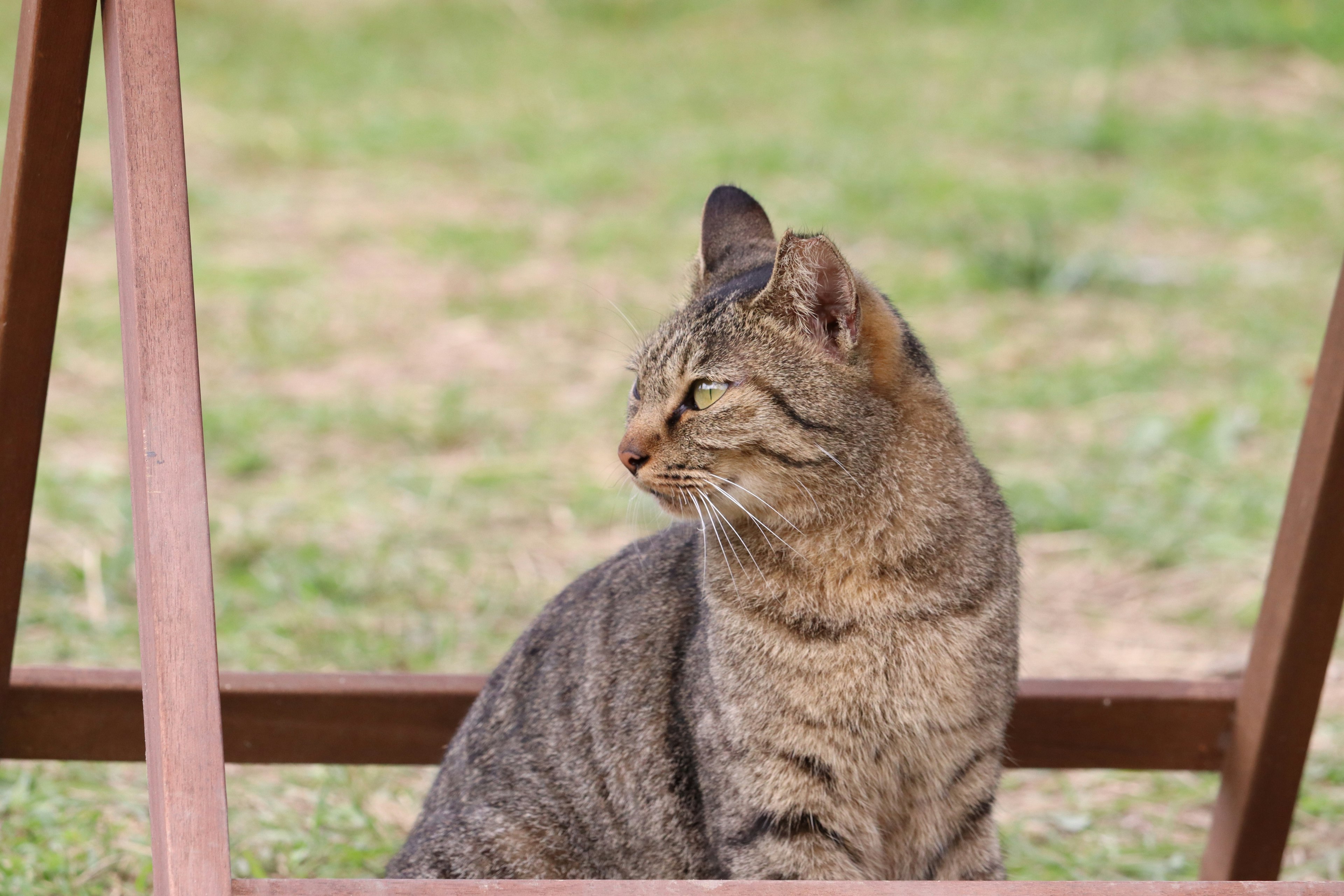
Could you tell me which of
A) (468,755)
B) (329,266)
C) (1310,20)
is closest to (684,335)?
(468,755)

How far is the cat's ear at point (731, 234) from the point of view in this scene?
267 cm

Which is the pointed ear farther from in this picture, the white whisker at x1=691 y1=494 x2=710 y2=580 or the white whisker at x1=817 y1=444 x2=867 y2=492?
the white whisker at x1=691 y1=494 x2=710 y2=580

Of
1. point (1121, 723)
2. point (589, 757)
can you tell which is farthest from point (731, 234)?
point (1121, 723)

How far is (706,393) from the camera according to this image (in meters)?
2.36

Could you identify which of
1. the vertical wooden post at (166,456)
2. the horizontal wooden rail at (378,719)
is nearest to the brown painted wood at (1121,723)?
the horizontal wooden rail at (378,719)

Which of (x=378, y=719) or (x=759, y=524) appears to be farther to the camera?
(x=378, y=719)

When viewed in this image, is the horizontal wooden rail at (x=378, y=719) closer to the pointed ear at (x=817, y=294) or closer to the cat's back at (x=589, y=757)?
the cat's back at (x=589, y=757)

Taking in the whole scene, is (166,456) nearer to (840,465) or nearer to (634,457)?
(634,457)

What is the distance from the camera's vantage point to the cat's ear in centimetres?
267

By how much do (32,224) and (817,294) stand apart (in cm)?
132

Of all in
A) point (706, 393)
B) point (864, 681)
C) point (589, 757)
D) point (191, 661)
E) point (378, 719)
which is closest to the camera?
point (191, 661)

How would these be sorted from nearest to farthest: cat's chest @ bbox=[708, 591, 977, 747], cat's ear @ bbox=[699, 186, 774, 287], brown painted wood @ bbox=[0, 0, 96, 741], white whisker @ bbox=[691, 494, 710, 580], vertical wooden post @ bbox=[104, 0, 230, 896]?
vertical wooden post @ bbox=[104, 0, 230, 896]
brown painted wood @ bbox=[0, 0, 96, 741]
cat's chest @ bbox=[708, 591, 977, 747]
white whisker @ bbox=[691, 494, 710, 580]
cat's ear @ bbox=[699, 186, 774, 287]

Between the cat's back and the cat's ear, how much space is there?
0.51m

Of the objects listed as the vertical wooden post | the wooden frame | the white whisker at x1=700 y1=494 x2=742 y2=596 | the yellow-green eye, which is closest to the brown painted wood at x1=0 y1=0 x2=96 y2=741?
the wooden frame
